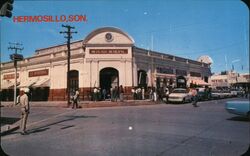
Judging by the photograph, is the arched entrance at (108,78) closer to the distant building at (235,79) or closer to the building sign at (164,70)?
the building sign at (164,70)

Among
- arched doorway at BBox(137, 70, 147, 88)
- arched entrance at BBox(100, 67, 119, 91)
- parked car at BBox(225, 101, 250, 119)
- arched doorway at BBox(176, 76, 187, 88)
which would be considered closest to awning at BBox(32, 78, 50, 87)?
arched entrance at BBox(100, 67, 119, 91)

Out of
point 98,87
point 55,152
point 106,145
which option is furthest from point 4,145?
point 98,87

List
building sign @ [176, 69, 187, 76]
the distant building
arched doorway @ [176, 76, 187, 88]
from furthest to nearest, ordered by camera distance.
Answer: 1. arched doorway @ [176, 76, 187, 88]
2. building sign @ [176, 69, 187, 76]
3. the distant building

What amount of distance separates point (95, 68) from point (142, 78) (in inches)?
242

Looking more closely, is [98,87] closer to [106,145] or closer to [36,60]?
[36,60]

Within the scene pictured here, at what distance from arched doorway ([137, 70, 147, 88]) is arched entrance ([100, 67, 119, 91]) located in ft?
9.33

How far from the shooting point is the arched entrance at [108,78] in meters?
29.8

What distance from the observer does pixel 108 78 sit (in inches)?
1192

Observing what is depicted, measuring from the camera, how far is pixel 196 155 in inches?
243

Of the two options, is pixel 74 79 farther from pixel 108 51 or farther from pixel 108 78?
pixel 108 51

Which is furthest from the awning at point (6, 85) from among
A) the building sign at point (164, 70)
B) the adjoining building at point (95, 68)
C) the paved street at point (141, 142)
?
the paved street at point (141, 142)

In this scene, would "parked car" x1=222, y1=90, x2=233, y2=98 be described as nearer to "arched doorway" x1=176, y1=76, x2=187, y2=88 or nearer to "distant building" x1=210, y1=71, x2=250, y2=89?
"distant building" x1=210, y1=71, x2=250, y2=89

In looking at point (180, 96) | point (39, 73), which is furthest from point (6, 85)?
point (180, 96)

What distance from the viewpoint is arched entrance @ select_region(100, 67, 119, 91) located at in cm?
2984
